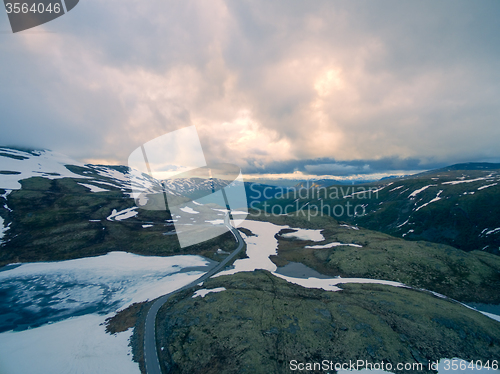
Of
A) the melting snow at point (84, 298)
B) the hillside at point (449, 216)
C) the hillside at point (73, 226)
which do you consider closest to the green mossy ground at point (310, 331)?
the melting snow at point (84, 298)

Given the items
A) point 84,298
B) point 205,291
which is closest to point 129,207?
point 84,298

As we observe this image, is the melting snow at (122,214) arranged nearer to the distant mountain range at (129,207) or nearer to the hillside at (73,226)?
the hillside at (73,226)

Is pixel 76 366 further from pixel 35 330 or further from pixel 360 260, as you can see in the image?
pixel 360 260

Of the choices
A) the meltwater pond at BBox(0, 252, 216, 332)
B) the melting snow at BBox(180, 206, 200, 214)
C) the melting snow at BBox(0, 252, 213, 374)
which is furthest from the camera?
the melting snow at BBox(180, 206, 200, 214)

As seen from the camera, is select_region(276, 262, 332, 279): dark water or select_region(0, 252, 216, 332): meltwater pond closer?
select_region(0, 252, 216, 332): meltwater pond

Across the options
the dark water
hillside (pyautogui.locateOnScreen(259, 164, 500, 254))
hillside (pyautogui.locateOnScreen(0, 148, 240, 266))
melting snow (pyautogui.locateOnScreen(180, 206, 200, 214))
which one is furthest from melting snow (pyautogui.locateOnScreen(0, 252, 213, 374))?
hillside (pyautogui.locateOnScreen(259, 164, 500, 254))

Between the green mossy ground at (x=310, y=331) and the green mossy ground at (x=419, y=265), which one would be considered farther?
the green mossy ground at (x=419, y=265)

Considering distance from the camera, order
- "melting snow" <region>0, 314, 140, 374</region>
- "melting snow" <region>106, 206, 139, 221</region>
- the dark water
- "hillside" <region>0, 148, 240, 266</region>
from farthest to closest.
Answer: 1. "melting snow" <region>106, 206, 139, 221</region>
2. "hillside" <region>0, 148, 240, 266</region>
3. the dark water
4. "melting snow" <region>0, 314, 140, 374</region>

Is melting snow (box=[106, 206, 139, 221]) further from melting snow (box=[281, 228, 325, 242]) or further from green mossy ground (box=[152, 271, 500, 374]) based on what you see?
melting snow (box=[281, 228, 325, 242])

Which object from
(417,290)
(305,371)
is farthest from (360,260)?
(305,371)
